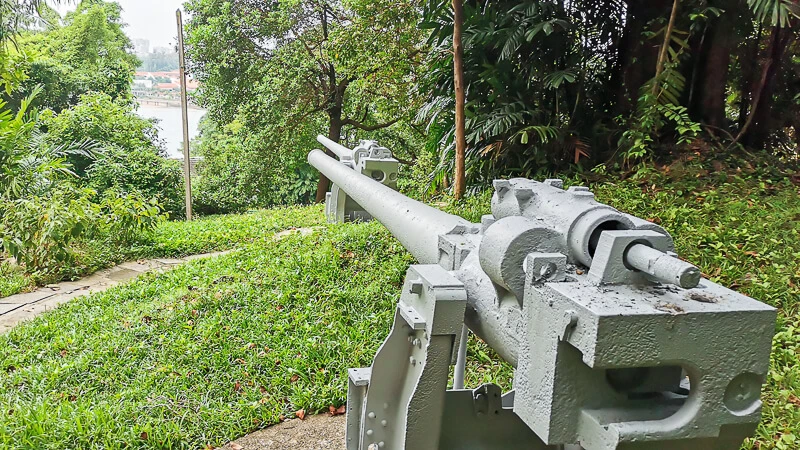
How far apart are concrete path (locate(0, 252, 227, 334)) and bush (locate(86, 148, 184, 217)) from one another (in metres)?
6.93

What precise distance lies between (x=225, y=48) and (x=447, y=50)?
9149mm

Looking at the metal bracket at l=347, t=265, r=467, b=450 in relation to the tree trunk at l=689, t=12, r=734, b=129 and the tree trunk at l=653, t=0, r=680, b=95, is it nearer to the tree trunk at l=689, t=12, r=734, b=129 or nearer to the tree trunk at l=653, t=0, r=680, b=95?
→ the tree trunk at l=653, t=0, r=680, b=95

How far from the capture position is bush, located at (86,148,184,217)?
1412cm

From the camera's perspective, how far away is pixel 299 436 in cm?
308

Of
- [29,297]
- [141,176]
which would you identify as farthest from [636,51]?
[141,176]

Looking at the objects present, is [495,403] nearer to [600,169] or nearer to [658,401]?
[658,401]

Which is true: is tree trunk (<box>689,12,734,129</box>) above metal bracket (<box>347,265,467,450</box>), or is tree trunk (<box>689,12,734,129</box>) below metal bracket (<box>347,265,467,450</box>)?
above

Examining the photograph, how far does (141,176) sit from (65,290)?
840 centimetres

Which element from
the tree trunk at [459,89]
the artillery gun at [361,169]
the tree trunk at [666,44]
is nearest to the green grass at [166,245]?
the artillery gun at [361,169]

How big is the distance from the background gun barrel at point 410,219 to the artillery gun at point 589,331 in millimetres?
386

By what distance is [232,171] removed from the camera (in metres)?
16.4

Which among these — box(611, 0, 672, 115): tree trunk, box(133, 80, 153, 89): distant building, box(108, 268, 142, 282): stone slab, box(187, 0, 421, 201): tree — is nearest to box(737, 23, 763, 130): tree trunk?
→ box(611, 0, 672, 115): tree trunk

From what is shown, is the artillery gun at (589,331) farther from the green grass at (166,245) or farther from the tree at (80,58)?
the tree at (80,58)

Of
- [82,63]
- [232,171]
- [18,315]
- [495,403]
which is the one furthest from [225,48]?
[495,403]
